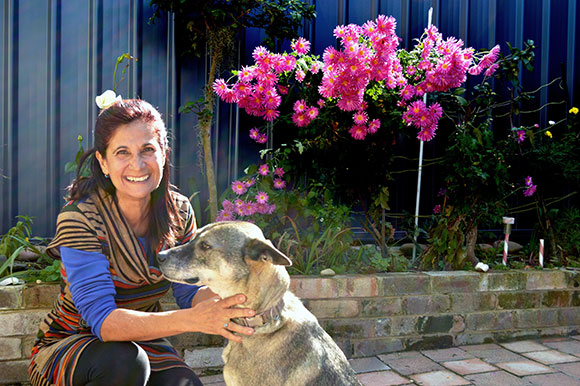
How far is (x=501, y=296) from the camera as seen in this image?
4035 millimetres

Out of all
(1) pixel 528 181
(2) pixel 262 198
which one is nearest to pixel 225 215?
(2) pixel 262 198

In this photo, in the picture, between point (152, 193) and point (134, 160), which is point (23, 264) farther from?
point (134, 160)

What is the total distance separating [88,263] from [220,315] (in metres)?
0.60

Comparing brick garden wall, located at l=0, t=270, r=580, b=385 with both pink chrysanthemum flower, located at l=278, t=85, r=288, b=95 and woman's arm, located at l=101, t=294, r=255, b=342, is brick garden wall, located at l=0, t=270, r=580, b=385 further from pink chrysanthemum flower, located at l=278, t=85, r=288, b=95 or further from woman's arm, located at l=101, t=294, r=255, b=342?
pink chrysanthemum flower, located at l=278, t=85, r=288, b=95

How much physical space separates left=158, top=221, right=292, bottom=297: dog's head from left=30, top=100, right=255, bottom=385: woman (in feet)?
0.31

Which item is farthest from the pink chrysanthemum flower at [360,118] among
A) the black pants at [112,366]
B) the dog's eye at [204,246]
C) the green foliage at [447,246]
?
the black pants at [112,366]

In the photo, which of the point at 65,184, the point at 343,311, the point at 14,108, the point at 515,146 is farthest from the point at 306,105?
the point at 14,108

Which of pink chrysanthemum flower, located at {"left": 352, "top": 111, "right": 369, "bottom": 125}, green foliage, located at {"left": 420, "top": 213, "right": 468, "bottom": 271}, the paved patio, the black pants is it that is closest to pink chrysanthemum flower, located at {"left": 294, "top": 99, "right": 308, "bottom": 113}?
pink chrysanthemum flower, located at {"left": 352, "top": 111, "right": 369, "bottom": 125}

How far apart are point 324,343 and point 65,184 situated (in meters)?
3.13

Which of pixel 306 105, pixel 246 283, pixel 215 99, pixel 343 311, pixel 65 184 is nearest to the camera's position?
pixel 246 283

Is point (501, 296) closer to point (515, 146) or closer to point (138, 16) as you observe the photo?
point (515, 146)

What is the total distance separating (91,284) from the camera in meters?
1.99

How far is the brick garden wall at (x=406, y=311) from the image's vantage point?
3066 mm

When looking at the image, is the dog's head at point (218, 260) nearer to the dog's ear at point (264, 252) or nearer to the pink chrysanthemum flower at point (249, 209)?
the dog's ear at point (264, 252)
